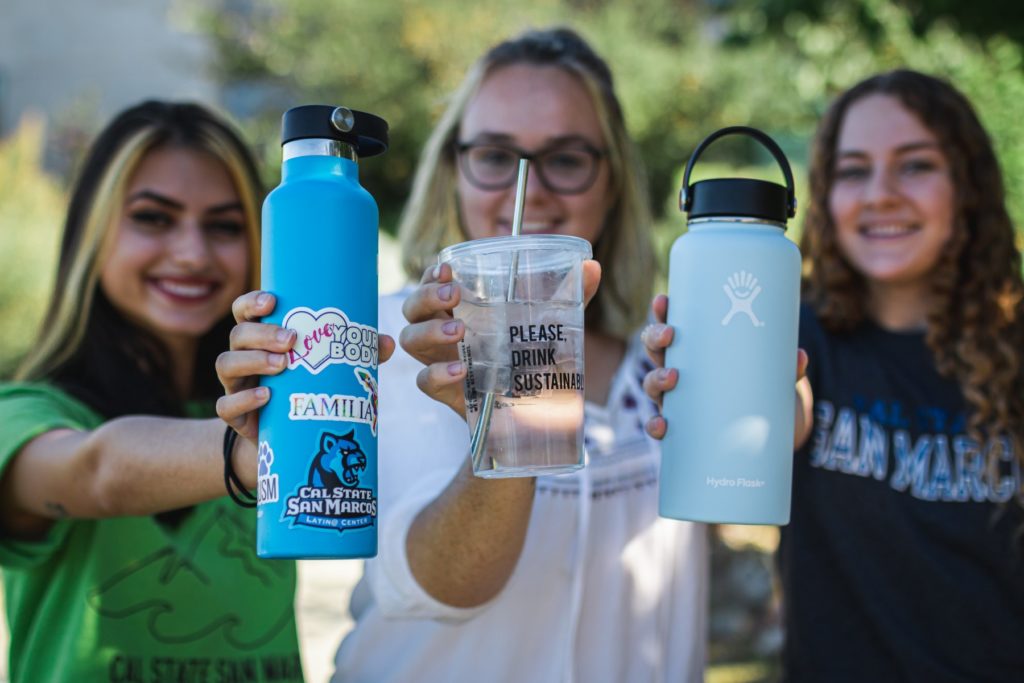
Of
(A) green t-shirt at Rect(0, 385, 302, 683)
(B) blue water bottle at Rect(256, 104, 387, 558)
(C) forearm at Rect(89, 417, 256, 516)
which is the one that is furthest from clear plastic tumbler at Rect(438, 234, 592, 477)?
(A) green t-shirt at Rect(0, 385, 302, 683)

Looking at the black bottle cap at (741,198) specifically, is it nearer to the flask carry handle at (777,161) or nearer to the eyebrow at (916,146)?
the flask carry handle at (777,161)

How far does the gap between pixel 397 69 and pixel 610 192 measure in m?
12.4

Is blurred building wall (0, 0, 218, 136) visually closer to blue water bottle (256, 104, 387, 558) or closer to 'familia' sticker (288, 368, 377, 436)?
blue water bottle (256, 104, 387, 558)

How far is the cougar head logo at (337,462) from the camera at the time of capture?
1.48 metres

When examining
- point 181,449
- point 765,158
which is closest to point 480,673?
point 181,449

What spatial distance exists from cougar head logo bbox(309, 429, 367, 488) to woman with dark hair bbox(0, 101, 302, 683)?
22.4 inches

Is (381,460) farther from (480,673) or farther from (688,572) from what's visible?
(688,572)

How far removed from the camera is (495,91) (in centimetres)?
260

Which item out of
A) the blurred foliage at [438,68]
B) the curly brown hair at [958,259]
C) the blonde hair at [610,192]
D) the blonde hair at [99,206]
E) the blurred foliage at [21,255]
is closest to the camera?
the blonde hair at [99,206]

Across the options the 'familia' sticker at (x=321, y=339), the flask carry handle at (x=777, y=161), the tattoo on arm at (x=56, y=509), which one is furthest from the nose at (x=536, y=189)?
the tattoo on arm at (x=56, y=509)

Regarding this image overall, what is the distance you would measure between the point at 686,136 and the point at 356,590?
41.8ft

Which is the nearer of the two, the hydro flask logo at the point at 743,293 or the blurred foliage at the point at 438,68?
the hydro flask logo at the point at 743,293

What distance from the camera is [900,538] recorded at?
8.53ft

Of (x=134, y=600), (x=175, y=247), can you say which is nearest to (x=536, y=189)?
(x=175, y=247)
